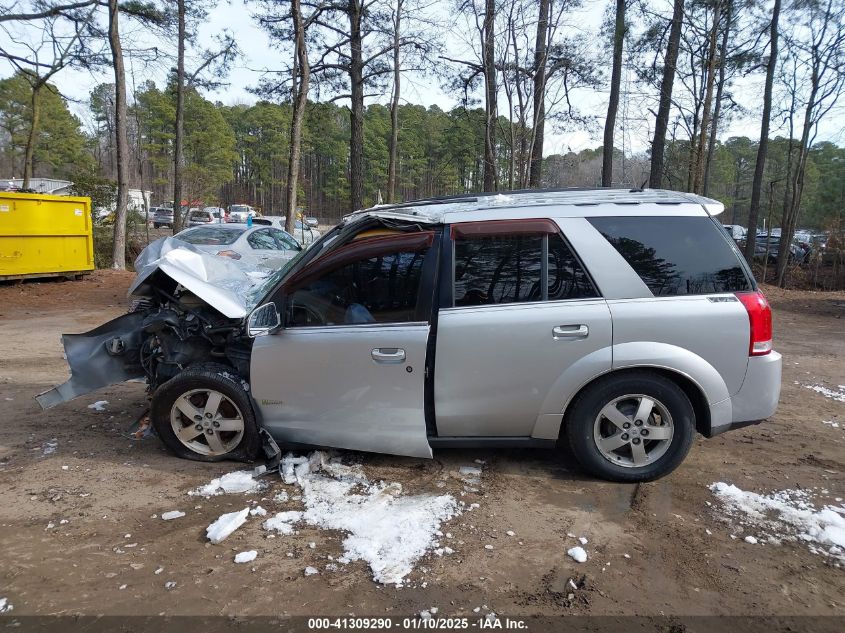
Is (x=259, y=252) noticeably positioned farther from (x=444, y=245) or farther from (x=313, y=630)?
(x=313, y=630)

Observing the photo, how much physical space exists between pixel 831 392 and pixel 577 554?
15.2 ft

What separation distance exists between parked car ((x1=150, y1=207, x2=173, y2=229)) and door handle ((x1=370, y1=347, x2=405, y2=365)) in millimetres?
39662

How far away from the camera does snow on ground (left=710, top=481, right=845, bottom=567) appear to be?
3.00 metres

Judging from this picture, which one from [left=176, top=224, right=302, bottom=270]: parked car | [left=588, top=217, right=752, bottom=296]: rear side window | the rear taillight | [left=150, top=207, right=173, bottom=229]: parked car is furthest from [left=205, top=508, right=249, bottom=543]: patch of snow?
[left=150, top=207, right=173, bottom=229]: parked car

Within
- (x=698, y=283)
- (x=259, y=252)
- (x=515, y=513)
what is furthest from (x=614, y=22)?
(x=515, y=513)

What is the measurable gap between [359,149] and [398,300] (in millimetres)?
14973

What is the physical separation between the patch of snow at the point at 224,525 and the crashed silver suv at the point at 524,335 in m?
0.68

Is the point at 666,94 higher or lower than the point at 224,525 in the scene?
higher

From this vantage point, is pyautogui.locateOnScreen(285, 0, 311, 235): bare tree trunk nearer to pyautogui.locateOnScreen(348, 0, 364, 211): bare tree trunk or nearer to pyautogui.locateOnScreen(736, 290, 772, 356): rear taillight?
pyautogui.locateOnScreen(348, 0, 364, 211): bare tree trunk

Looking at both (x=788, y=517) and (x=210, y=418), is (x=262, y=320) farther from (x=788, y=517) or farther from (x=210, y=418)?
(x=788, y=517)

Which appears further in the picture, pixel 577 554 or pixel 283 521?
pixel 283 521

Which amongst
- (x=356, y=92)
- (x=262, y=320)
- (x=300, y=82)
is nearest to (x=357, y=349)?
(x=262, y=320)

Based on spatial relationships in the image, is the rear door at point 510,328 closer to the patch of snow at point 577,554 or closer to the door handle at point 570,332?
the door handle at point 570,332

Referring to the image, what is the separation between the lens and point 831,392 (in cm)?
584
